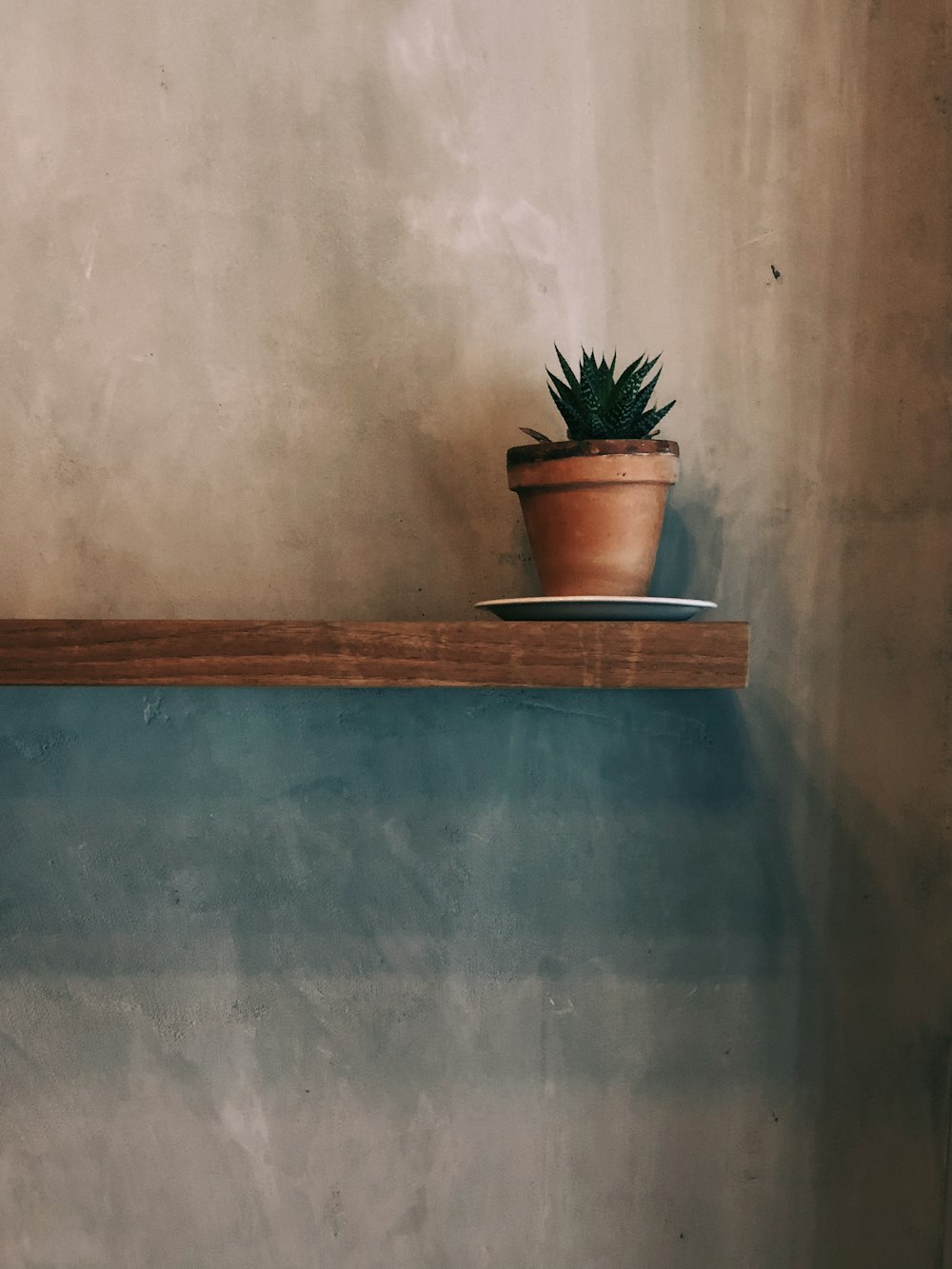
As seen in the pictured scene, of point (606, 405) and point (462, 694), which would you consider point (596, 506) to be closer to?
point (606, 405)

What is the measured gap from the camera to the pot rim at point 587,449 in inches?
35.3

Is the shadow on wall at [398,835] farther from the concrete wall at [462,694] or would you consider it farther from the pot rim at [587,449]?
the pot rim at [587,449]

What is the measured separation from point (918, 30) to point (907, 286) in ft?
0.90

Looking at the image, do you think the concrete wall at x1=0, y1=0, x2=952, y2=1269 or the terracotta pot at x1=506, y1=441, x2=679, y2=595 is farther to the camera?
the concrete wall at x1=0, y1=0, x2=952, y2=1269

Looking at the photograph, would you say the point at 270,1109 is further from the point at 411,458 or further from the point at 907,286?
the point at 907,286

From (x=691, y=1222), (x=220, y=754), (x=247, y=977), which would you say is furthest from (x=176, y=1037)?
(x=691, y=1222)

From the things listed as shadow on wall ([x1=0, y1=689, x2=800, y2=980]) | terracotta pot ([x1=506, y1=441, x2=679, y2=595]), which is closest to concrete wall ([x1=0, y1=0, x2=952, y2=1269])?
shadow on wall ([x1=0, y1=689, x2=800, y2=980])

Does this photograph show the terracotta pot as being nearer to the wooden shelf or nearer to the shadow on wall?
the wooden shelf

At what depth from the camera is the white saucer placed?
86 centimetres

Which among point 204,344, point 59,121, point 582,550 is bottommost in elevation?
point 582,550

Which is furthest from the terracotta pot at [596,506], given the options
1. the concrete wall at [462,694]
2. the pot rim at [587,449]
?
the concrete wall at [462,694]

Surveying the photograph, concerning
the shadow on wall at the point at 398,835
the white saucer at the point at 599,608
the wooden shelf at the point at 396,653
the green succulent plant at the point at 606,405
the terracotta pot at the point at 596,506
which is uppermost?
the green succulent plant at the point at 606,405

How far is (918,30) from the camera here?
3.43 ft

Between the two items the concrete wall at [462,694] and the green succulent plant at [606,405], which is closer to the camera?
the green succulent plant at [606,405]
